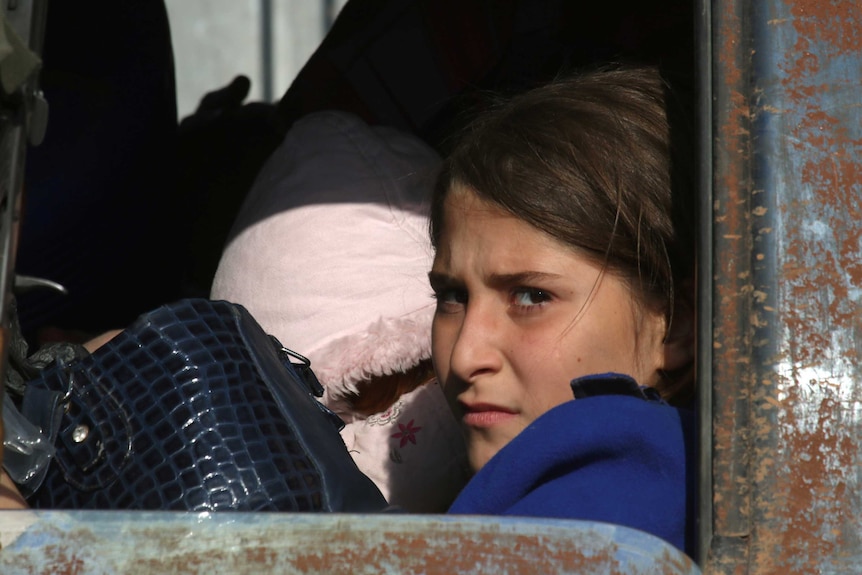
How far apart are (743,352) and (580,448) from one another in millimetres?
220

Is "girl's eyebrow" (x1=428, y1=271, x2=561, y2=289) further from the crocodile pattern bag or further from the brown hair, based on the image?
the crocodile pattern bag

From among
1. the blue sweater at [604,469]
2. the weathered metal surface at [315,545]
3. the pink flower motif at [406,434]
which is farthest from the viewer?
the pink flower motif at [406,434]

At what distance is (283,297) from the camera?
183 cm

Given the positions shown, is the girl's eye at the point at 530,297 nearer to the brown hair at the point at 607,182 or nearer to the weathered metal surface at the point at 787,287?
the brown hair at the point at 607,182

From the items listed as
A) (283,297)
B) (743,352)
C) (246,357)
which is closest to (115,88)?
(283,297)

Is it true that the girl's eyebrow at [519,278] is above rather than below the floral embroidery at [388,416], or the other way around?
above

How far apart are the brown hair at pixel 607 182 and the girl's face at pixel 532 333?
3 cm

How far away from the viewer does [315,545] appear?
0.78 m

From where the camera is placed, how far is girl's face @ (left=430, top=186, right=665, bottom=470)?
1368 mm

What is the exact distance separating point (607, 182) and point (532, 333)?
0.24 m

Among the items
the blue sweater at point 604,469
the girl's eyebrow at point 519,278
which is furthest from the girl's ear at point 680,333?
the blue sweater at point 604,469

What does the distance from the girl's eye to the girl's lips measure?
0.14 metres

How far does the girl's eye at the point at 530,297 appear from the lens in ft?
4.56

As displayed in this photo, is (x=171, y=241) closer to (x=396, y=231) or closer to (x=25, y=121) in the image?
(x=396, y=231)
